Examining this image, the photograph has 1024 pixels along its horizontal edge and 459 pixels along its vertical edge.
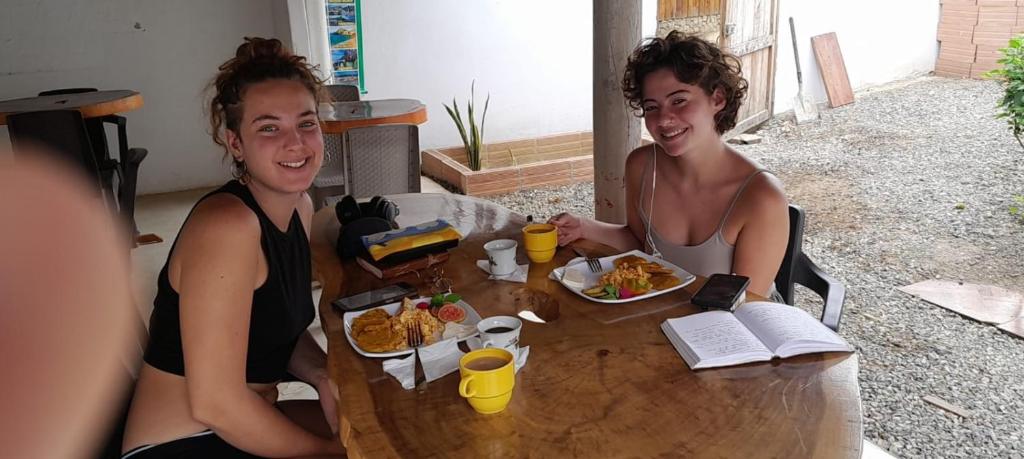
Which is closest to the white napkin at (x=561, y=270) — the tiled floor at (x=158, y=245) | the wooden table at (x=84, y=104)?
the tiled floor at (x=158, y=245)

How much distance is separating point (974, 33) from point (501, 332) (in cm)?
1099

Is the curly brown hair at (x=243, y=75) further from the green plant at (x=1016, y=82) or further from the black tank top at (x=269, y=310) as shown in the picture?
the green plant at (x=1016, y=82)

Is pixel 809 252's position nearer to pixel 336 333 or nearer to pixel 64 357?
pixel 336 333

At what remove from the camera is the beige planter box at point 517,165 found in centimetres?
658

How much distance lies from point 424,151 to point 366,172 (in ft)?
10.1

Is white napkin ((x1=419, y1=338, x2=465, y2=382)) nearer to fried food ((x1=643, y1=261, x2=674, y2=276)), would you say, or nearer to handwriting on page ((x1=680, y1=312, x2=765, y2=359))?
handwriting on page ((x1=680, y1=312, x2=765, y2=359))

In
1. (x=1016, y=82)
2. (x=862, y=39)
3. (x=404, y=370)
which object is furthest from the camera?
(x=862, y=39)

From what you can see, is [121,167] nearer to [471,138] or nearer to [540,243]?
[471,138]

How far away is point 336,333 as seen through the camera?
1655 millimetres

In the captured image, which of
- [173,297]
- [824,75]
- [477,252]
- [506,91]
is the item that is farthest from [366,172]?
[824,75]

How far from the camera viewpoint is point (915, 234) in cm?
521

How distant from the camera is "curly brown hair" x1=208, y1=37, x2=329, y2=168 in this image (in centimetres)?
171

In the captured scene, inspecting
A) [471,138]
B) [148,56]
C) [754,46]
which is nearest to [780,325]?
[471,138]

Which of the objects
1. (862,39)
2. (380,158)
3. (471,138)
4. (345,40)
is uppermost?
(345,40)
